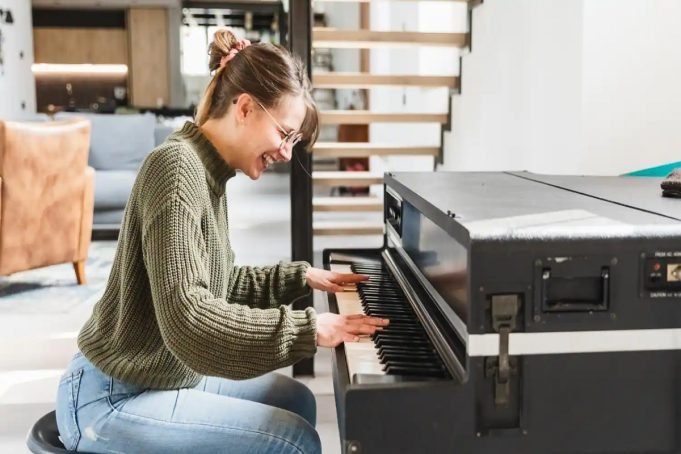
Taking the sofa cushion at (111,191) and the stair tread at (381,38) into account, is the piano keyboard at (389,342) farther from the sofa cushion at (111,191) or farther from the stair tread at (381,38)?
the sofa cushion at (111,191)

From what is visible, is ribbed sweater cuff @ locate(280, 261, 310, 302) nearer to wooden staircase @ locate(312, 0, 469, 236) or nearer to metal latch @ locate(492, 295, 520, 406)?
metal latch @ locate(492, 295, 520, 406)

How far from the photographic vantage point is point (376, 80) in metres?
4.07

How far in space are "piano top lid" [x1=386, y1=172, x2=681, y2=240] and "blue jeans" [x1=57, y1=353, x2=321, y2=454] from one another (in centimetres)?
47

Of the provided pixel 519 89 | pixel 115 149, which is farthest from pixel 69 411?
pixel 115 149

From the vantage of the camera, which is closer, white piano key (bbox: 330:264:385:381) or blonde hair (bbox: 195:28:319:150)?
white piano key (bbox: 330:264:385:381)

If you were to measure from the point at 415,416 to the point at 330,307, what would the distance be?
0.57m

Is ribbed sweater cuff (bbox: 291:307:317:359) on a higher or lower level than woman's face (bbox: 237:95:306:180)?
lower

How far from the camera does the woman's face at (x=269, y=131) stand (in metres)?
1.35

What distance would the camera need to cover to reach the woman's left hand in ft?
5.03

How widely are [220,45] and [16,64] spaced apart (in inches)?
378

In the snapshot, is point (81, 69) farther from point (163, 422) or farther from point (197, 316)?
point (197, 316)

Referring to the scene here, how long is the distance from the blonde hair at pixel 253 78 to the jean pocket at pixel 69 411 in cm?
52

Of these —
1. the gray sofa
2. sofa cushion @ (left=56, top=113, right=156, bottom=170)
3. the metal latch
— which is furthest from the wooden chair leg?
the metal latch

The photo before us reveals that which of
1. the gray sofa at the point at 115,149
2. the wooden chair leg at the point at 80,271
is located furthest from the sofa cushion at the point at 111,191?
the wooden chair leg at the point at 80,271
